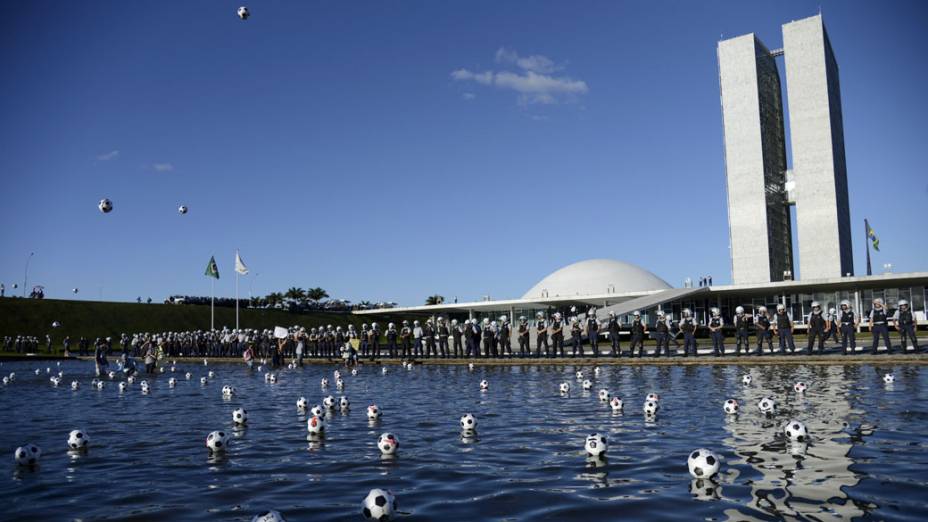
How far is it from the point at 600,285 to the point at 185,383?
85918 mm

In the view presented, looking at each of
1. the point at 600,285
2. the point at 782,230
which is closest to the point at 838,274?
the point at 782,230

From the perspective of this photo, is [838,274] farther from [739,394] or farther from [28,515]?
[28,515]

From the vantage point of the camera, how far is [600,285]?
107 metres

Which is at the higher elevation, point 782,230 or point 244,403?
point 782,230

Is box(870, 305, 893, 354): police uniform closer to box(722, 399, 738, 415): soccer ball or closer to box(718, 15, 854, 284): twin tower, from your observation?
box(722, 399, 738, 415): soccer ball

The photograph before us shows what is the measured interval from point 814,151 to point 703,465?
83815mm

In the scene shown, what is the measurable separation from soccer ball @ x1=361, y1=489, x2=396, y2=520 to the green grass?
8715 centimetres

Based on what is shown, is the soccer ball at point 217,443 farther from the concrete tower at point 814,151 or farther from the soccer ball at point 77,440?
the concrete tower at point 814,151

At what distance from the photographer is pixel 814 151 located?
8106 cm

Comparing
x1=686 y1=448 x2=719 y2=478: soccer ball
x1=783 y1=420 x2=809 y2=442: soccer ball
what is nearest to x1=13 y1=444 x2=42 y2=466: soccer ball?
x1=686 y1=448 x2=719 y2=478: soccer ball

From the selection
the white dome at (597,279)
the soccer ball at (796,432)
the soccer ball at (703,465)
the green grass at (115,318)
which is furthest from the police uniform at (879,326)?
the green grass at (115,318)

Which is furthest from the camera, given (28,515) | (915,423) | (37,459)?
(915,423)

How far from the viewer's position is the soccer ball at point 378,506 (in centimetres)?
640

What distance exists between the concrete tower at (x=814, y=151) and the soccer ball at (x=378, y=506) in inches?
3312
